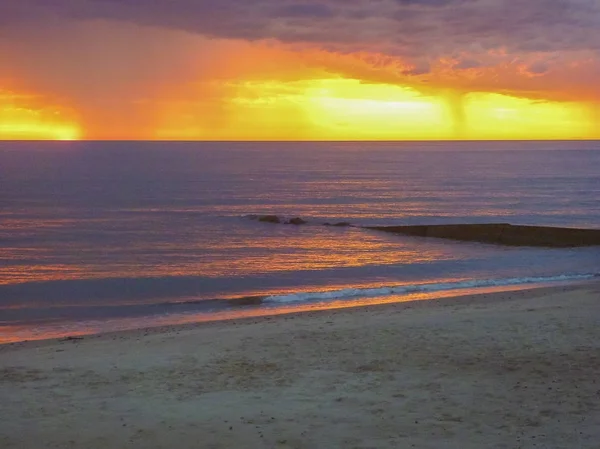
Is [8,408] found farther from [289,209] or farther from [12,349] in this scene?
[289,209]

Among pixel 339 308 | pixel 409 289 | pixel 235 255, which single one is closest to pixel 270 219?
pixel 235 255

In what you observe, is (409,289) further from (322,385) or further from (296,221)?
(296,221)

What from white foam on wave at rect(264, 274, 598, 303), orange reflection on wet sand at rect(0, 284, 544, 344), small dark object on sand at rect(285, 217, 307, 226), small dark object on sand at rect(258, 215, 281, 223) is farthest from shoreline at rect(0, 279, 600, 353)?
small dark object on sand at rect(258, 215, 281, 223)

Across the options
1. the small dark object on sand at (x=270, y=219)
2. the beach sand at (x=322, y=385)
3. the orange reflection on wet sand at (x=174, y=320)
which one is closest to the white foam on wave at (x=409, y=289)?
the orange reflection on wet sand at (x=174, y=320)

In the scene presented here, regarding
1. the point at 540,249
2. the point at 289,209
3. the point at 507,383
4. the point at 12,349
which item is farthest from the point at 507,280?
the point at 289,209

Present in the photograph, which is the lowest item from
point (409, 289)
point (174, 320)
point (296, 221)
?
point (174, 320)

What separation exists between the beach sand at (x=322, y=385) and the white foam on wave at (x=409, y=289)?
5.65 m

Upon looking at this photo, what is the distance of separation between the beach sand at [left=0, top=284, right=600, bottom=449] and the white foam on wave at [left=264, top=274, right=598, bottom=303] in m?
5.65

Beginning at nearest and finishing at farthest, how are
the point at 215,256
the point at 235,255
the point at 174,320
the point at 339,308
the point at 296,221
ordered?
the point at 174,320
the point at 339,308
the point at 215,256
the point at 235,255
the point at 296,221

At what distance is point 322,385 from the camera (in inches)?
413

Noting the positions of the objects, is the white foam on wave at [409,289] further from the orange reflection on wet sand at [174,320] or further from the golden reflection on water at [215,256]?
the golden reflection on water at [215,256]

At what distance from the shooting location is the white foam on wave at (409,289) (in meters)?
22.0

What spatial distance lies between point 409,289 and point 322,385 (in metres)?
13.1

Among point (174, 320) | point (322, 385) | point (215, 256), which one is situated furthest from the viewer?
point (215, 256)
